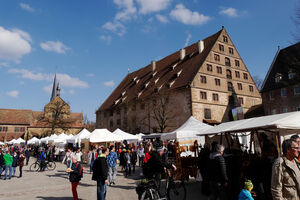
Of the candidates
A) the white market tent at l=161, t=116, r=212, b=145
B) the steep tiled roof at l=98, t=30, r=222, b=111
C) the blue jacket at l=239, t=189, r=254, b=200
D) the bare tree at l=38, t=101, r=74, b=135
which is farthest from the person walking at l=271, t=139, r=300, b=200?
the bare tree at l=38, t=101, r=74, b=135

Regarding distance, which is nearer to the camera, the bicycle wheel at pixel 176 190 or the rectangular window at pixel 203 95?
the bicycle wheel at pixel 176 190

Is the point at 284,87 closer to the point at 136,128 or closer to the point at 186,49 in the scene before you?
the point at 186,49

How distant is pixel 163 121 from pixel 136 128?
860cm

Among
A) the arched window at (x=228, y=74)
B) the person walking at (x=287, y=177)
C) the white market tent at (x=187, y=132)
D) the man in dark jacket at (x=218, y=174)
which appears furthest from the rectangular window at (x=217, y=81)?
the person walking at (x=287, y=177)

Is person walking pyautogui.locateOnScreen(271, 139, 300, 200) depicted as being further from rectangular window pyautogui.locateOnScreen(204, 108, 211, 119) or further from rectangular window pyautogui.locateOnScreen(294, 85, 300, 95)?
rectangular window pyautogui.locateOnScreen(294, 85, 300, 95)

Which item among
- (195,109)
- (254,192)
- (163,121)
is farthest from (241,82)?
(254,192)

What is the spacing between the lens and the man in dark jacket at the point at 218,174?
5344 mm

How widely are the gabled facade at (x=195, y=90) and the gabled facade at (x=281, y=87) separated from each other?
2.07 m

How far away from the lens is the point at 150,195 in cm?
600

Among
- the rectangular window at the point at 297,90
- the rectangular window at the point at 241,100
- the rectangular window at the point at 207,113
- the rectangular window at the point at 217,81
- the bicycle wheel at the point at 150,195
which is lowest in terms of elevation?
the bicycle wheel at the point at 150,195

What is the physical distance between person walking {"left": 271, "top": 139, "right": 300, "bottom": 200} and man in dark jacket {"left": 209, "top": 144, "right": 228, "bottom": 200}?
87.1 inches

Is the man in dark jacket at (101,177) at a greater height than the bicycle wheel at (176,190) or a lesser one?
greater

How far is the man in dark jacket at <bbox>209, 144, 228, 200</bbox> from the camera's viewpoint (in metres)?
5.34

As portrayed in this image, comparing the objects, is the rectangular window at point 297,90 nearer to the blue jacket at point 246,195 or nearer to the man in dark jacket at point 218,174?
the man in dark jacket at point 218,174
